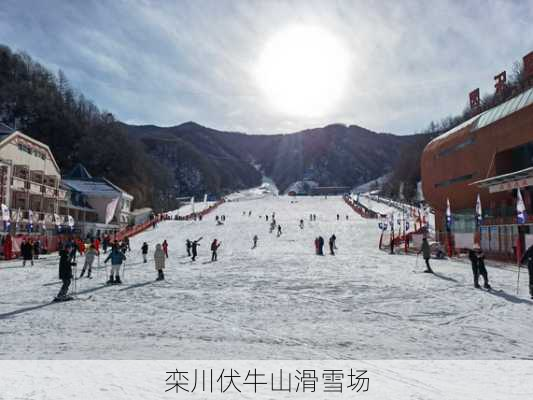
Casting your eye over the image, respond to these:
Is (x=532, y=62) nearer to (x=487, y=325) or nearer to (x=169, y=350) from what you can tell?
(x=487, y=325)

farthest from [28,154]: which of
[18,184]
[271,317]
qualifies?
[271,317]

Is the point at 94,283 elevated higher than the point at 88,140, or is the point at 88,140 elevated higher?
the point at 88,140

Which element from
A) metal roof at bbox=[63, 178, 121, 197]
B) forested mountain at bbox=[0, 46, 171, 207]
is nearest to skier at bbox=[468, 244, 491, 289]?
metal roof at bbox=[63, 178, 121, 197]

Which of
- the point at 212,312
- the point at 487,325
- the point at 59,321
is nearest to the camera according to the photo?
the point at 487,325

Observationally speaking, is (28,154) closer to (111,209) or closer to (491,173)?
(111,209)

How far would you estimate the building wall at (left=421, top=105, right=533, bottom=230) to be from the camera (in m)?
31.3

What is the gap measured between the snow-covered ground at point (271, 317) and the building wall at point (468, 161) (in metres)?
18.3

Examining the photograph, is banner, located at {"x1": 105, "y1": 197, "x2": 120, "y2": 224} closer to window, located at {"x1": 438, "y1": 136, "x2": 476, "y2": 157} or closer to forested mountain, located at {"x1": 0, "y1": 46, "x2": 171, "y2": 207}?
forested mountain, located at {"x1": 0, "y1": 46, "x2": 171, "y2": 207}

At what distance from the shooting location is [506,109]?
3309 cm

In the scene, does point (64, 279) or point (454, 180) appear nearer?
point (64, 279)

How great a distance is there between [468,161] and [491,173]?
3825 millimetres
